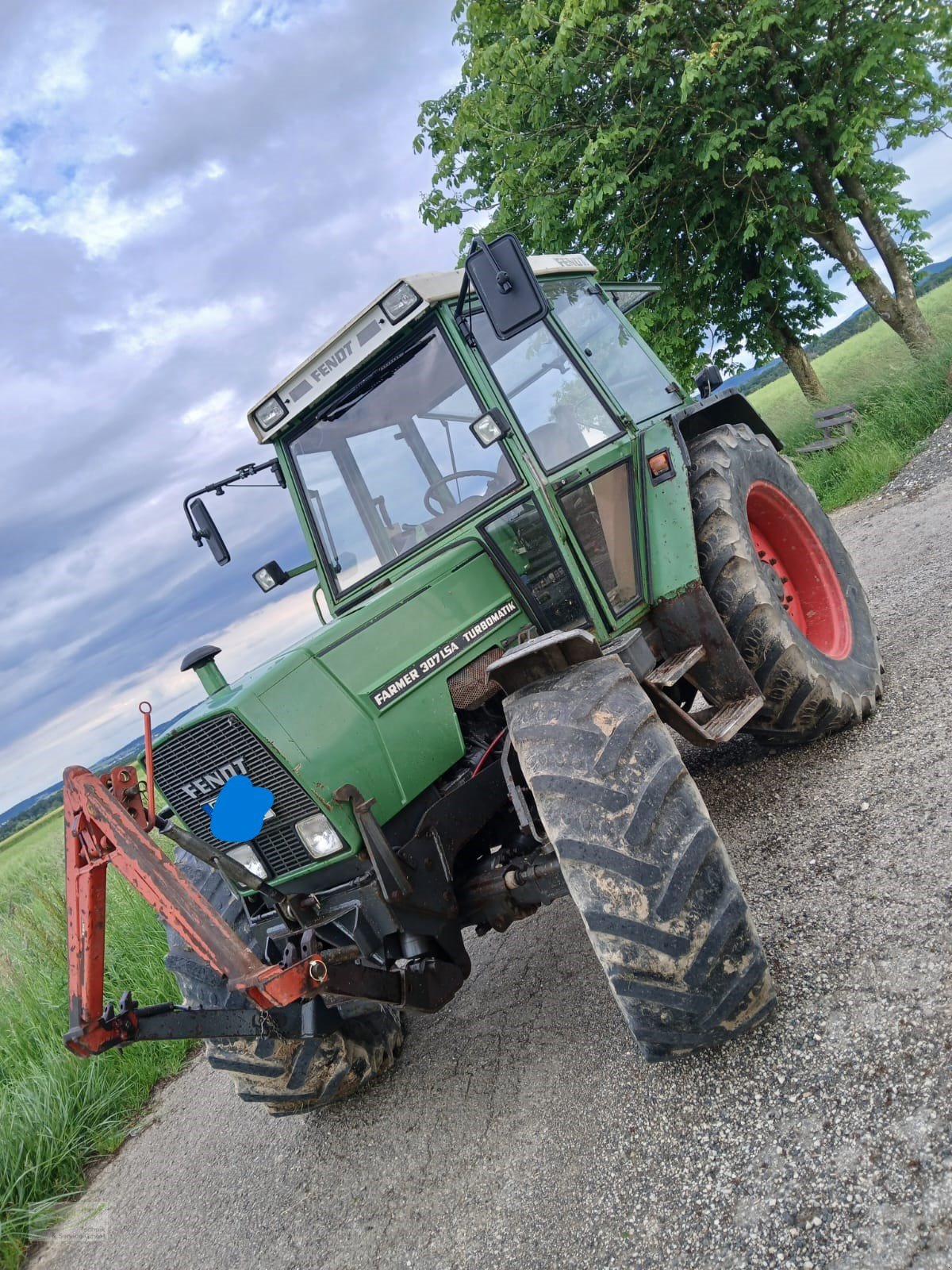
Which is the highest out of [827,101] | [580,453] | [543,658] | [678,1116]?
[827,101]

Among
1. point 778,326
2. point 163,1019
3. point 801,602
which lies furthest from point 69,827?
point 778,326

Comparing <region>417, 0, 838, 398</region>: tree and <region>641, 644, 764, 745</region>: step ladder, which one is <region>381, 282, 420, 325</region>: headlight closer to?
<region>641, 644, 764, 745</region>: step ladder

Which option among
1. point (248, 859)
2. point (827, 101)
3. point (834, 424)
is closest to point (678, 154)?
point (827, 101)

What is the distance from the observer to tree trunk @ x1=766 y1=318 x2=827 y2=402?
1434 centimetres

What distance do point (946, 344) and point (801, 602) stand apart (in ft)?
28.7

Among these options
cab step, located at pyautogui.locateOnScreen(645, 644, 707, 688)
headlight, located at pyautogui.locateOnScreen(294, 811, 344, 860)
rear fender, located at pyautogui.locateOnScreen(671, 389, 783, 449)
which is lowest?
cab step, located at pyautogui.locateOnScreen(645, 644, 707, 688)

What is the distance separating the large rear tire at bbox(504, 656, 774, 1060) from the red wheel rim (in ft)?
8.23

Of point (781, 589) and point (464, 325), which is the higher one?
point (464, 325)

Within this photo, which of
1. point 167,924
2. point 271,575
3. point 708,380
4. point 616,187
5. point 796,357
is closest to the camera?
point 167,924

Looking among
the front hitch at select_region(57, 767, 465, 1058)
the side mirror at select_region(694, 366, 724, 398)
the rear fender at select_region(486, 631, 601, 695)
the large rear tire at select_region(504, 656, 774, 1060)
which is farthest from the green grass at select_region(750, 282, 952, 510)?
the front hitch at select_region(57, 767, 465, 1058)

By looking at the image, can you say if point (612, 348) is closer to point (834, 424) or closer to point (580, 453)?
point (580, 453)

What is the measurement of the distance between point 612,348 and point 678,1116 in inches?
134

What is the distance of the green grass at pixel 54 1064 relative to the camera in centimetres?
465

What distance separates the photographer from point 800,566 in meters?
5.14
